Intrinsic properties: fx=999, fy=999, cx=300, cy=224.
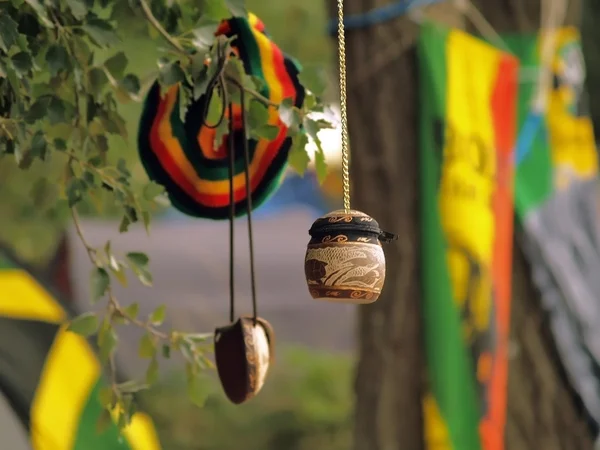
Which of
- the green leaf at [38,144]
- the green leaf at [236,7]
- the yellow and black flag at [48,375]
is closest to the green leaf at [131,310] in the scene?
the green leaf at [38,144]

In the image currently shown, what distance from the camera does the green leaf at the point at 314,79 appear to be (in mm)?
1555

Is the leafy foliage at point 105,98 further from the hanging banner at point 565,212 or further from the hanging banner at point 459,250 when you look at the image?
the hanging banner at point 565,212

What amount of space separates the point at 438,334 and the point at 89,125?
139cm

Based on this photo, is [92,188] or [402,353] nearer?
[92,188]

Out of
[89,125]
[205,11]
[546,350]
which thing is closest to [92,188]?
[89,125]

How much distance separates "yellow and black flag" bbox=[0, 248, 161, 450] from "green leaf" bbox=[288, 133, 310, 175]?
1.26 meters

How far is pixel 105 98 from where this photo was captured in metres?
1.66

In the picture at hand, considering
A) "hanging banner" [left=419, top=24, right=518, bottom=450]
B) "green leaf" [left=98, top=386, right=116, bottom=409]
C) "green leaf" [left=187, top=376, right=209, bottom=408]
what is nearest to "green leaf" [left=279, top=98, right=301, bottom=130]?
"green leaf" [left=187, top=376, right=209, bottom=408]

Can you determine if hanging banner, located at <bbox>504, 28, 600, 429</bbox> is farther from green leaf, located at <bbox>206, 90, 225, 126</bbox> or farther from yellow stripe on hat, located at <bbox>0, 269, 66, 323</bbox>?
green leaf, located at <bbox>206, 90, 225, 126</bbox>

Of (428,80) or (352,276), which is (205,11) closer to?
(352,276)

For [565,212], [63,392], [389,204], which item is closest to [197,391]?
[63,392]

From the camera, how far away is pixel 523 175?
123 inches

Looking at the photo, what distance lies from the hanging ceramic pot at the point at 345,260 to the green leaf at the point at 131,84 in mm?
365

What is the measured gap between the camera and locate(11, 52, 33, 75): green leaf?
1.42m
